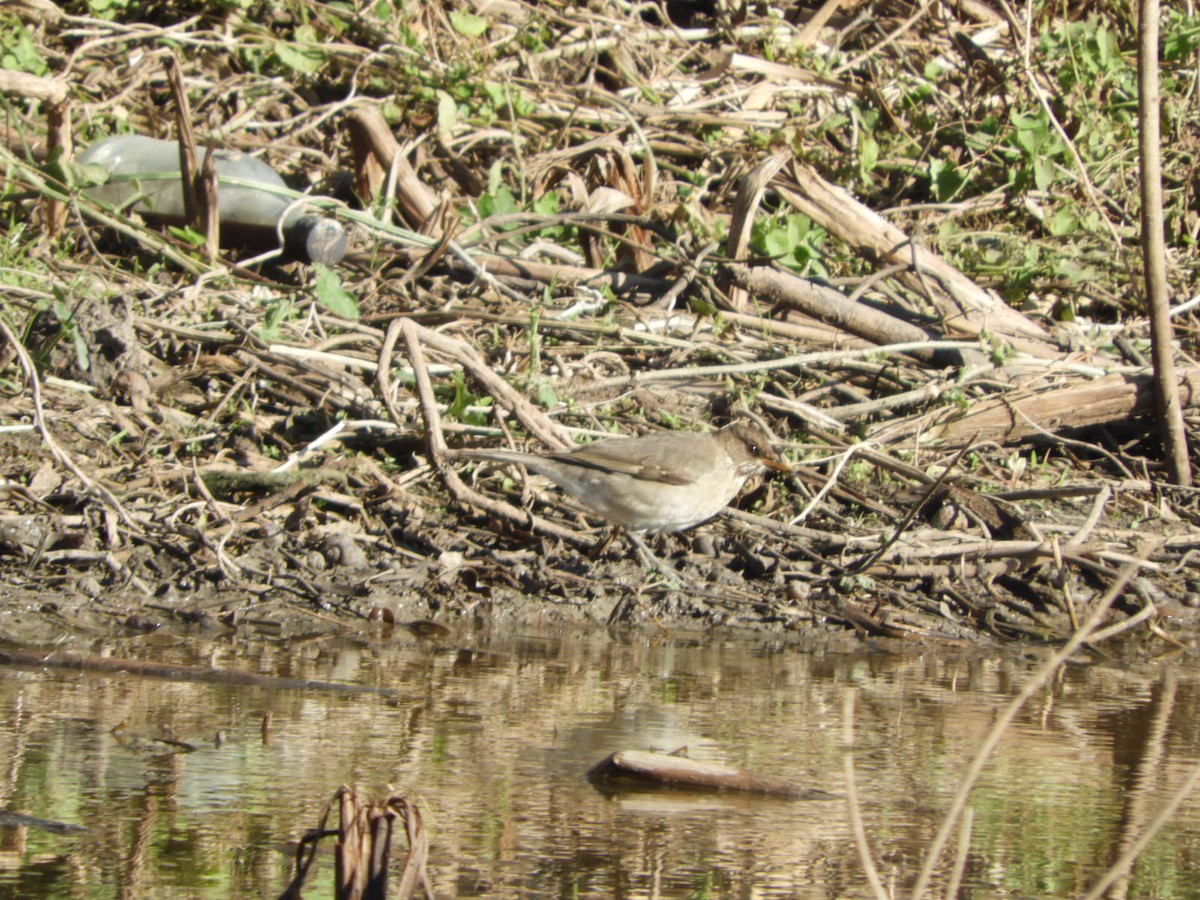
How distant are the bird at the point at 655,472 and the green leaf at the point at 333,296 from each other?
1.49 meters

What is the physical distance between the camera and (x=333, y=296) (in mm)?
7184

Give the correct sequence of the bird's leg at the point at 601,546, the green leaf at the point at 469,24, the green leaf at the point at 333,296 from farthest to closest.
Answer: the green leaf at the point at 469,24, the green leaf at the point at 333,296, the bird's leg at the point at 601,546

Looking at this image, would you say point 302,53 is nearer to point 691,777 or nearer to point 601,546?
point 601,546

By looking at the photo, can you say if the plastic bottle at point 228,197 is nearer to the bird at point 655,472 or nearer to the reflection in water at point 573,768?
the bird at point 655,472

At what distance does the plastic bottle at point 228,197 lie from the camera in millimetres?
8000

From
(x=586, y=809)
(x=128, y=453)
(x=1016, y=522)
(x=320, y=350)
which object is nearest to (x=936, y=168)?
(x=1016, y=522)

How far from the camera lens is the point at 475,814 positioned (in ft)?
10.4

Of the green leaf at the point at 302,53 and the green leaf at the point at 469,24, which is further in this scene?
the green leaf at the point at 469,24

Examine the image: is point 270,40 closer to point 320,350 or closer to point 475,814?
point 320,350

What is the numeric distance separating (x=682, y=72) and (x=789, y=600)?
19.0 ft

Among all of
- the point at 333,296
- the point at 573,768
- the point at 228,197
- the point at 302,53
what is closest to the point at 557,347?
the point at 333,296

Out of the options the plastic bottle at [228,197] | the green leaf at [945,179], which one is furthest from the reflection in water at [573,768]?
the green leaf at [945,179]

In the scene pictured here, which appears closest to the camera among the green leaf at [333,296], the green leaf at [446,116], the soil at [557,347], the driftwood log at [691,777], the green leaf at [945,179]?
the driftwood log at [691,777]

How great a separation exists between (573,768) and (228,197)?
5.46m
